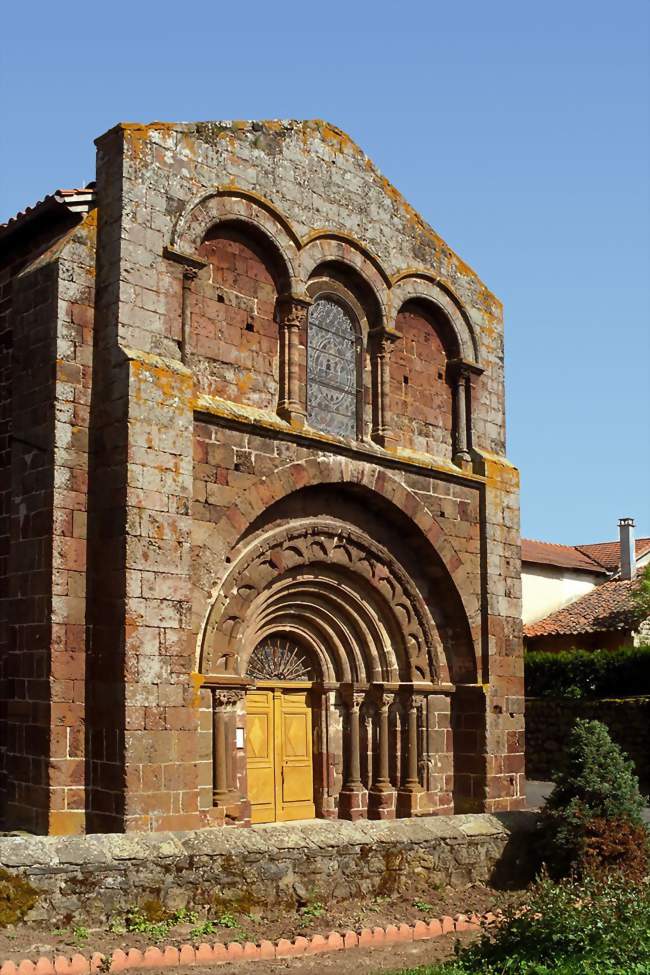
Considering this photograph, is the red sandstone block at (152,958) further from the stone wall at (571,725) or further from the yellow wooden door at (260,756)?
the stone wall at (571,725)

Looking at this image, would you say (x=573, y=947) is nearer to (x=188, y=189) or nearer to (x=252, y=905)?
(x=252, y=905)

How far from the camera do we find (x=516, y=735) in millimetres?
14578

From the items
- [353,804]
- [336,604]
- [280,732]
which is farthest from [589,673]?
[280,732]

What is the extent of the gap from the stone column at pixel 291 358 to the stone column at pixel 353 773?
357 cm

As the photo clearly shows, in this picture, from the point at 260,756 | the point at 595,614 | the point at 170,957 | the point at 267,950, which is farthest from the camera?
the point at 595,614

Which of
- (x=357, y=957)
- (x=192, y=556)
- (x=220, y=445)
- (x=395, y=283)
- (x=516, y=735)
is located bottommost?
(x=357, y=957)

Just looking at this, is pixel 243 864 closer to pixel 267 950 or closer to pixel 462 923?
pixel 267 950

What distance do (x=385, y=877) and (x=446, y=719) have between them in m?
4.47

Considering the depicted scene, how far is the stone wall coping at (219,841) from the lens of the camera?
819cm

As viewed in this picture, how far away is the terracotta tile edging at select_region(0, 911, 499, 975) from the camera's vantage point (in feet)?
23.9

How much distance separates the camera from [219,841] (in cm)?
902

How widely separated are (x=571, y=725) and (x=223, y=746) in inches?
530

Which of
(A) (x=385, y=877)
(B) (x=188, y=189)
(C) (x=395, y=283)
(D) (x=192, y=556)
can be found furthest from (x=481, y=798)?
(B) (x=188, y=189)

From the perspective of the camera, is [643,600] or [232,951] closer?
[232,951]
